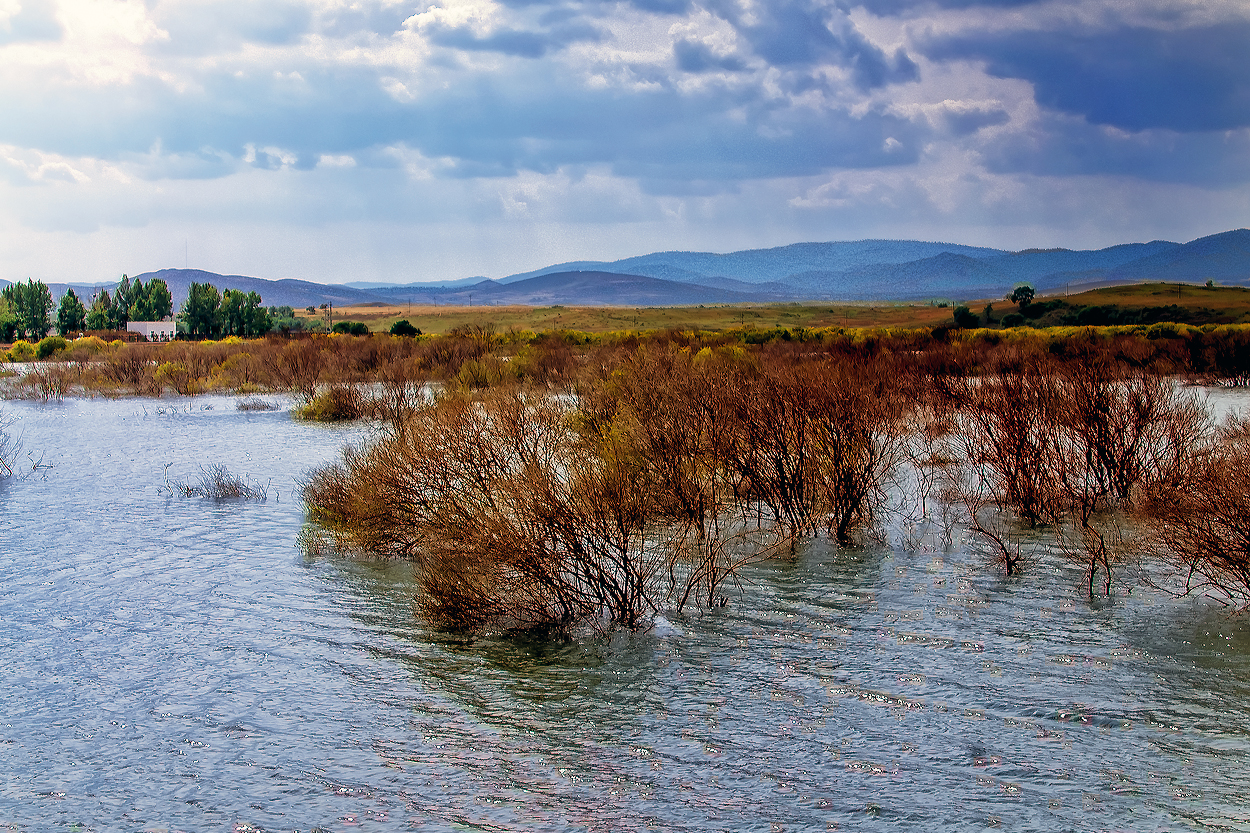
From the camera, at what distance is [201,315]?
434 feet

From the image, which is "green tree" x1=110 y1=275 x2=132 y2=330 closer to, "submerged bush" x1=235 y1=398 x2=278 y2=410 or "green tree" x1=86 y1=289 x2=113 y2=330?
"green tree" x1=86 y1=289 x2=113 y2=330

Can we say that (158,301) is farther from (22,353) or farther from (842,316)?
(842,316)

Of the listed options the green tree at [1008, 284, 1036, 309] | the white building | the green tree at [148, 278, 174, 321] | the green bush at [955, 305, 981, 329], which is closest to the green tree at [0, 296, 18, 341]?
the white building

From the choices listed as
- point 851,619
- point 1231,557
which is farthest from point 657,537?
point 1231,557

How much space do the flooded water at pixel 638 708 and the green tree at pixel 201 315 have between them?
12425cm

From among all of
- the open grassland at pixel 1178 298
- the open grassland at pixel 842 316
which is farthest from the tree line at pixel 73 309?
the open grassland at pixel 1178 298

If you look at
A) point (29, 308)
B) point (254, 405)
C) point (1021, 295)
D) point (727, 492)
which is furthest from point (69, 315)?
point (727, 492)

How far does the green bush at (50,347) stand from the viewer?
291 ft

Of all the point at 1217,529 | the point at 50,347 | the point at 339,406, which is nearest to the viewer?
the point at 1217,529

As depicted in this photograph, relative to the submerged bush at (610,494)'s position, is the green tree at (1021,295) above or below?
above

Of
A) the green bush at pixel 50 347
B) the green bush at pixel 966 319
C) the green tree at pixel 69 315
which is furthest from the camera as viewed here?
the green tree at pixel 69 315

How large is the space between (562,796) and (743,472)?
1021 cm

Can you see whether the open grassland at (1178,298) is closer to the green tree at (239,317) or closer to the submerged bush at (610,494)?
the submerged bush at (610,494)

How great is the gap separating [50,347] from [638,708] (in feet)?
308
